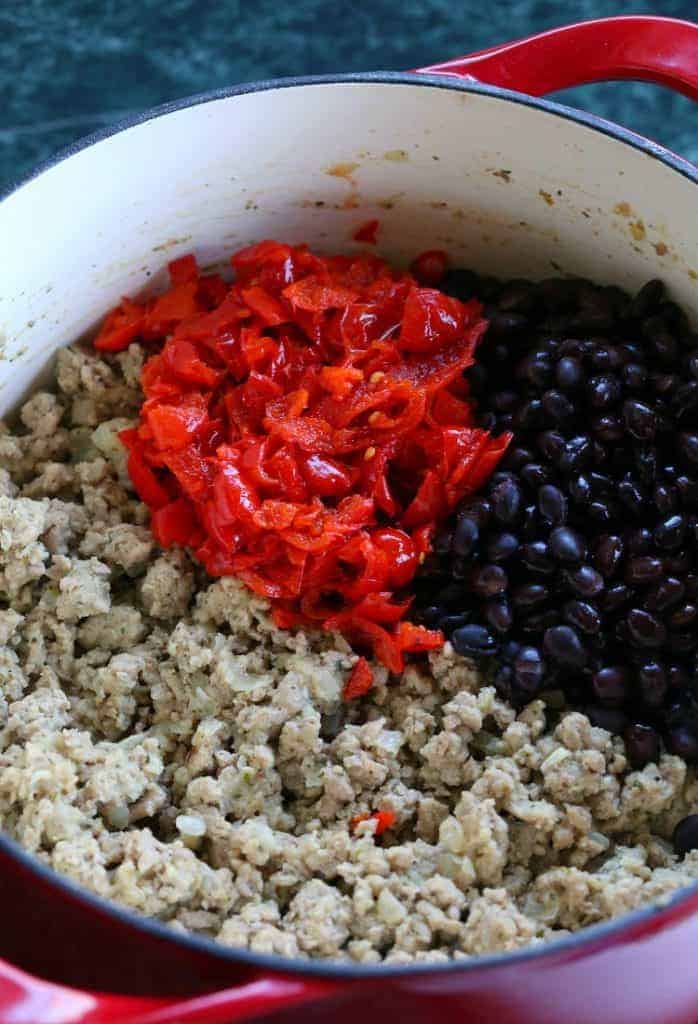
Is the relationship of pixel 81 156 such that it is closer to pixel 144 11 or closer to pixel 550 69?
pixel 550 69

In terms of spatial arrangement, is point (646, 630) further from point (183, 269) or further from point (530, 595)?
point (183, 269)

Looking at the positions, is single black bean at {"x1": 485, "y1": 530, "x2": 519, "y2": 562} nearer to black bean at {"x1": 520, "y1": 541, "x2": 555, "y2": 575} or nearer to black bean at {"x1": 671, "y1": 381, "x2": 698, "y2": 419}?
black bean at {"x1": 520, "y1": 541, "x2": 555, "y2": 575}

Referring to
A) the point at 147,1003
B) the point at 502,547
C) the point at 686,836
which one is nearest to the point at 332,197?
the point at 502,547

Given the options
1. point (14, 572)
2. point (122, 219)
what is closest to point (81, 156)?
point (122, 219)

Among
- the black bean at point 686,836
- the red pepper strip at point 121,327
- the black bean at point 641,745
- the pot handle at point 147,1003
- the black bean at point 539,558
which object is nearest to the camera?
the pot handle at point 147,1003

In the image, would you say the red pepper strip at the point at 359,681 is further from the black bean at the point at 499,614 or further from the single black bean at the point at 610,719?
the single black bean at the point at 610,719

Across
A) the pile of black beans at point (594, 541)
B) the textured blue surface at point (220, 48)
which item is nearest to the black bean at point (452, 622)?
the pile of black beans at point (594, 541)
